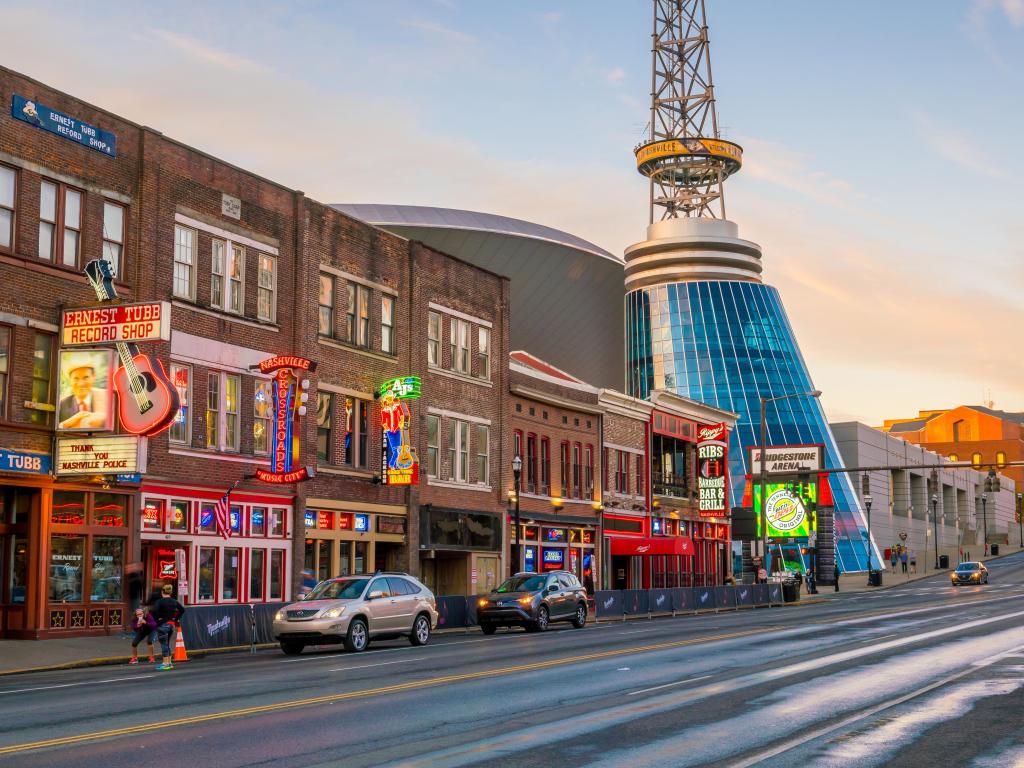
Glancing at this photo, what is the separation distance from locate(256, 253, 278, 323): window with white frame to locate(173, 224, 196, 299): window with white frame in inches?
113

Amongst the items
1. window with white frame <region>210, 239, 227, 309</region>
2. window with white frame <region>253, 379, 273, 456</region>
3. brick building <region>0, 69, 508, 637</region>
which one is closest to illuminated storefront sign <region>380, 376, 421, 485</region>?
brick building <region>0, 69, 508, 637</region>

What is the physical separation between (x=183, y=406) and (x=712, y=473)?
3944cm

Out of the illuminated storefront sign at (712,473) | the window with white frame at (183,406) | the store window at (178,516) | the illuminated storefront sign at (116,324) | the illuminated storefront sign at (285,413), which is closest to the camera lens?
the illuminated storefront sign at (116,324)

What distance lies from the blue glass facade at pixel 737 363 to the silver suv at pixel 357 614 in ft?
237

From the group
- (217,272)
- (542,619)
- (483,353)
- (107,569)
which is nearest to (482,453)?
(483,353)

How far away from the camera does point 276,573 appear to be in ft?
125

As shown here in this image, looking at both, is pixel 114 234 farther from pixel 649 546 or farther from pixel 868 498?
pixel 868 498

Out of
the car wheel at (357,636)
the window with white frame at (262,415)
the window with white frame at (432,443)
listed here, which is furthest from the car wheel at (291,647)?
the window with white frame at (432,443)

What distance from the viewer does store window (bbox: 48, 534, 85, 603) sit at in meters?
30.3

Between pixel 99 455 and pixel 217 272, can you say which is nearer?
pixel 99 455

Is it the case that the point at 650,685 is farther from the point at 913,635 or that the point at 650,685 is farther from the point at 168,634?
the point at 913,635

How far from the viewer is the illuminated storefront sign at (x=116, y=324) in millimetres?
29344

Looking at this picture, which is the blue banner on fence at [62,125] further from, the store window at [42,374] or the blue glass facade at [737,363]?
the blue glass facade at [737,363]

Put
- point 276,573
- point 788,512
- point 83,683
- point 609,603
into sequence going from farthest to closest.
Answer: point 788,512 < point 609,603 < point 276,573 < point 83,683
